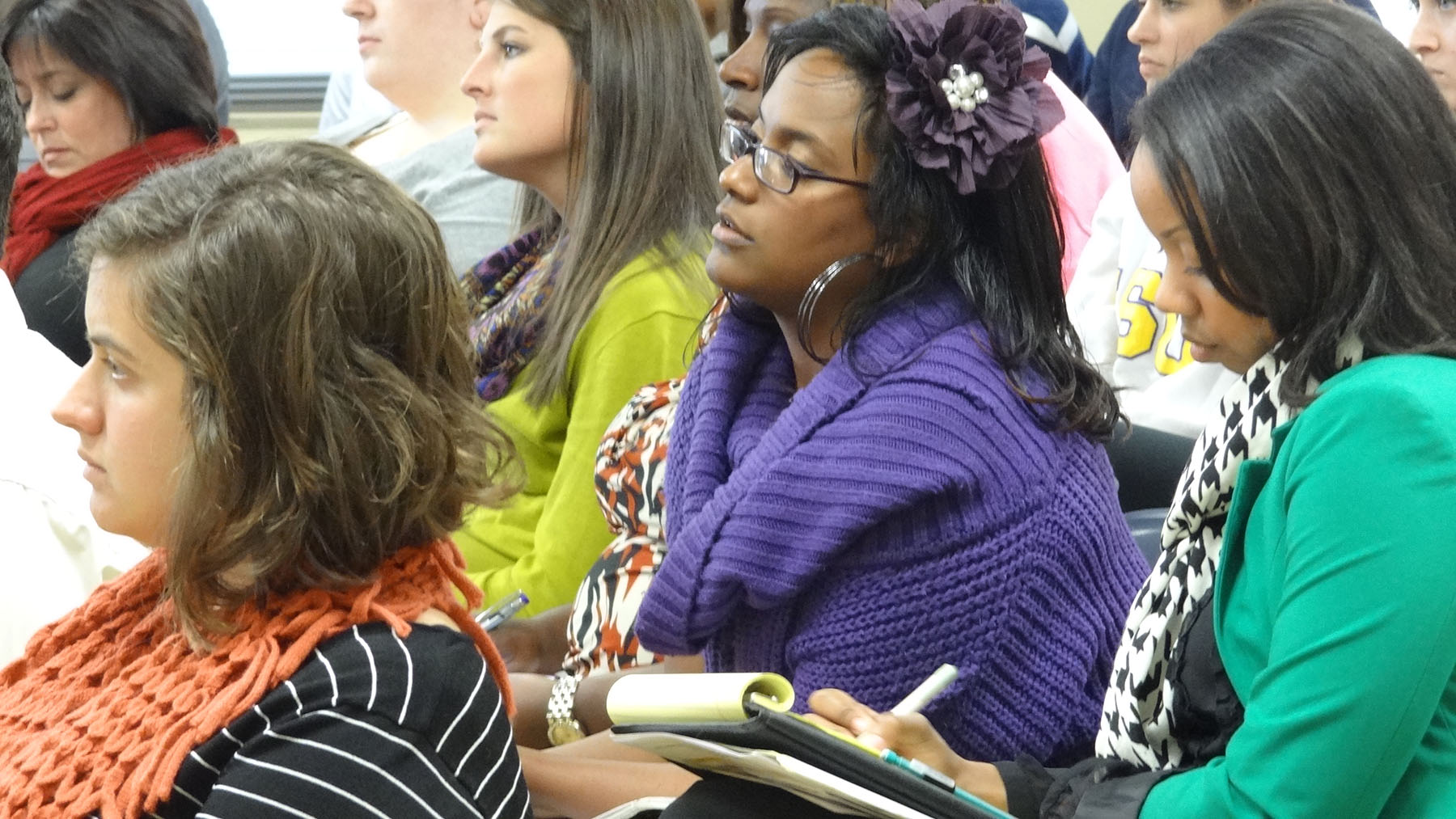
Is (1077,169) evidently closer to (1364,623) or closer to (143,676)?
(1364,623)

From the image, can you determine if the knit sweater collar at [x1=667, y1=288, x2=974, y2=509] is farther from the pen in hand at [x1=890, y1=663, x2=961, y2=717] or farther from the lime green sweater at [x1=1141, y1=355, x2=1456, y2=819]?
the lime green sweater at [x1=1141, y1=355, x2=1456, y2=819]

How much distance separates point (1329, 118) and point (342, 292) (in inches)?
31.2

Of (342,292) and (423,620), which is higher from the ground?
(342,292)

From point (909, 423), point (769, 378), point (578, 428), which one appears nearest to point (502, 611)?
point (578, 428)

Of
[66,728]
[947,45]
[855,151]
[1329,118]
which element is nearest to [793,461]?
[855,151]

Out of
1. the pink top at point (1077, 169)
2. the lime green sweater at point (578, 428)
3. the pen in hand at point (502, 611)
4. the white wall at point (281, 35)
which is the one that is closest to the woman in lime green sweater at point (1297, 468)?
the pen in hand at point (502, 611)

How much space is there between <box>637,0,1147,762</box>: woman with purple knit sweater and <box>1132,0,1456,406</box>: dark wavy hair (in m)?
0.33

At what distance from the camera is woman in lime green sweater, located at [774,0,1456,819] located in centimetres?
121

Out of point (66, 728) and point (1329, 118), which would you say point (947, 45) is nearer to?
point (1329, 118)

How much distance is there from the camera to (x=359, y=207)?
1.30m

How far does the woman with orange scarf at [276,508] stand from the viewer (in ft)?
3.92

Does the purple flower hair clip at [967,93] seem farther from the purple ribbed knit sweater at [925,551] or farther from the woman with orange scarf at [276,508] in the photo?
the woman with orange scarf at [276,508]

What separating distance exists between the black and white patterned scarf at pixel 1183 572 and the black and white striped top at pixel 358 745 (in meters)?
0.56

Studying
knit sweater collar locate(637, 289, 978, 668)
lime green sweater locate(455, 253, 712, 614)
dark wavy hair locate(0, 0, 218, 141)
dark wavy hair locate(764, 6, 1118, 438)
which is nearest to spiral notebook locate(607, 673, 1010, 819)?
knit sweater collar locate(637, 289, 978, 668)
